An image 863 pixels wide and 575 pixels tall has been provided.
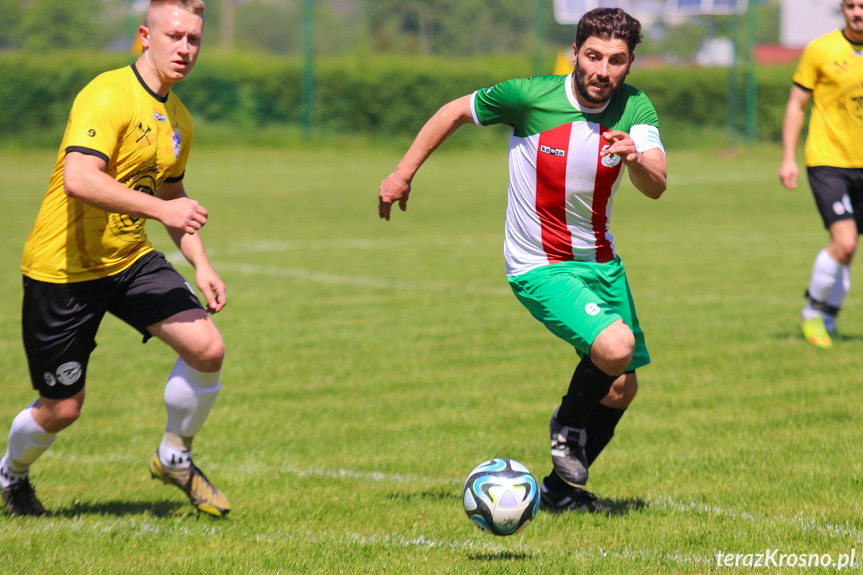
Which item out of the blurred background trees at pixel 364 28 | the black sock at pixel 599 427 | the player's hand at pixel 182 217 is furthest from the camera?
the blurred background trees at pixel 364 28

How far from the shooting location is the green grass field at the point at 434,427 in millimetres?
4027

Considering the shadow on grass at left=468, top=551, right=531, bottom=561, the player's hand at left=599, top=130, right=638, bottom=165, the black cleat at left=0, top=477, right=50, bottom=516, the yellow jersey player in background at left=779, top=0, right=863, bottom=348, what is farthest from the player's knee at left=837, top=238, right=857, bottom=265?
the black cleat at left=0, top=477, right=50, bottom=516

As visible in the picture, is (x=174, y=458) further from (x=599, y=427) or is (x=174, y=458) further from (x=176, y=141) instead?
(x=599, y=427)

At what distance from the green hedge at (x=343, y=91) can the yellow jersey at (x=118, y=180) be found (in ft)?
81.5

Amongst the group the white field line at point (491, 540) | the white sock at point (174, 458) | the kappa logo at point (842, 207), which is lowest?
the white field line at point (491, 540)

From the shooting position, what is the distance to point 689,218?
1673cm

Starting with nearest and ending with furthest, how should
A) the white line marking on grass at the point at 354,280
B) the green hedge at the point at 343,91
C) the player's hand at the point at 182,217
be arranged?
the player's hand at the point at 182,217
the white line marking on grass at the point at 354,280
the green hedge at the point at 343,91

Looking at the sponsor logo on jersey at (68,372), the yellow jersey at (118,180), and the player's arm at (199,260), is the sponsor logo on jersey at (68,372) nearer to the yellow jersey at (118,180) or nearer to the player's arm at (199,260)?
the yellow jersey at (118,180)

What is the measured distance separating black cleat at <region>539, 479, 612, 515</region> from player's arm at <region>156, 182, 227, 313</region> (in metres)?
1.67

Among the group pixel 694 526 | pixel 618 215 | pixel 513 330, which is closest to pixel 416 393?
pixel 513 330

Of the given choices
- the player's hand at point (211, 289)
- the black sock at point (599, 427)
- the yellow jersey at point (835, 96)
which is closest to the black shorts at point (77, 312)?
the player's hand at point (211, 289)

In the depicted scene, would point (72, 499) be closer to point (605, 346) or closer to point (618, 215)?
point (605, 346)

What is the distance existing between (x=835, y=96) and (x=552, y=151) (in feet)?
14.4

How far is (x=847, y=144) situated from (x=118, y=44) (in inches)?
997
